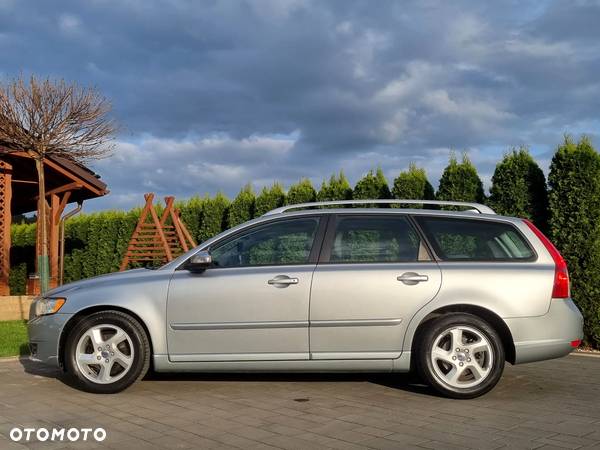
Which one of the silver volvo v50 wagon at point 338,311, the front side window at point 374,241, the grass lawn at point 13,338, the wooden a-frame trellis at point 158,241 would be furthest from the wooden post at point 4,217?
the front side window at point 374,241

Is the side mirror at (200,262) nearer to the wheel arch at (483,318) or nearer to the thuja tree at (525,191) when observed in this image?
the wheel arch at (483,318)

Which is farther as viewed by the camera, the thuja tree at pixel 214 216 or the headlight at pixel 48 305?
the thuja tree at pixel 214 216

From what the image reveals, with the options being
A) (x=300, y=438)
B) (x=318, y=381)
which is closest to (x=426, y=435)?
(x=300, y=438)

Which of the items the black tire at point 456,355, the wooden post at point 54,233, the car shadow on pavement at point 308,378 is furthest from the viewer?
the wooden post at point 54,233

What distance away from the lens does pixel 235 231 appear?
19.4 feet

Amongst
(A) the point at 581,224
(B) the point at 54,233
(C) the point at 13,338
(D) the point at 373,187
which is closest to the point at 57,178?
(B) the point at 54,233

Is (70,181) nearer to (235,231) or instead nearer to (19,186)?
(19,186)

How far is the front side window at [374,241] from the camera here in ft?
18.7

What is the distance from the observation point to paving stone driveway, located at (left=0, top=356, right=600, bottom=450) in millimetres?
4207

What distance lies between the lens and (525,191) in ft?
30.1

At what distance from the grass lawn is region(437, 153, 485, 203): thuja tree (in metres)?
6.60

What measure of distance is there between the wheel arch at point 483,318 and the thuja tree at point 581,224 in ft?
11.4

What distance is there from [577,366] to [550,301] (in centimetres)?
215

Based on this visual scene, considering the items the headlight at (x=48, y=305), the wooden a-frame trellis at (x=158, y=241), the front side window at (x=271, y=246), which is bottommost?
the headlight at (x=48, y=305)
